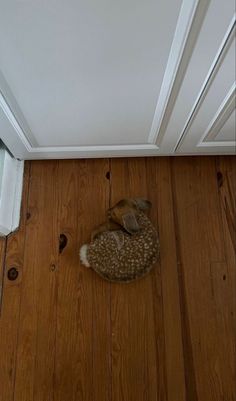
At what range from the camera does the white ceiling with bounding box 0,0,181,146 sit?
0.57 meters

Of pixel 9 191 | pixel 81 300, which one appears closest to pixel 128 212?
pixel 81 300

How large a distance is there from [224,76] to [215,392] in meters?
0.94

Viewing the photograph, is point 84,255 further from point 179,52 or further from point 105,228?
point 179,52

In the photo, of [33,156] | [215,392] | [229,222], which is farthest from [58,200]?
[215,392]

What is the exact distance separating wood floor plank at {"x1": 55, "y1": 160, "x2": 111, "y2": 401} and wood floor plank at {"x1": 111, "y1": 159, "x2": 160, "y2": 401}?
0.11ft

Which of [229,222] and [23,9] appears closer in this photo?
[23,9]

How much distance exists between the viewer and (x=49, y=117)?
2.94ft

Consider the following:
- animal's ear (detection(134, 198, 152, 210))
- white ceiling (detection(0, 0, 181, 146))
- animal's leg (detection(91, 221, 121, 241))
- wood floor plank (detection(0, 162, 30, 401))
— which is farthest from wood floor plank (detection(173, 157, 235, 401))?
wood floor plank (detection(0, 162, 30, 401))

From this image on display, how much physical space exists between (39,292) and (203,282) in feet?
1.90

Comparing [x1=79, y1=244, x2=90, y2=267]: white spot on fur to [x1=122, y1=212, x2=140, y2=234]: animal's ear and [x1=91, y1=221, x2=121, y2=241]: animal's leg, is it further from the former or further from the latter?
[x1=122, y1=212, x2=140, y2=234]: animal's ear

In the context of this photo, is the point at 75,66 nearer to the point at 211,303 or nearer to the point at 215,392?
the point at 211,303

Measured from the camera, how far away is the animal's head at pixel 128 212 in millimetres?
1000

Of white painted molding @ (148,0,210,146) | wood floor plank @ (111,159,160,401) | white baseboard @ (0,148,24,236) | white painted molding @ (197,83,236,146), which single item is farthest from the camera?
white baseboard @ (0,148,24,236)

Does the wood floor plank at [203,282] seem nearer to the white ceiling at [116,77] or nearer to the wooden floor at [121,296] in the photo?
the wooden floor at [121,296]
